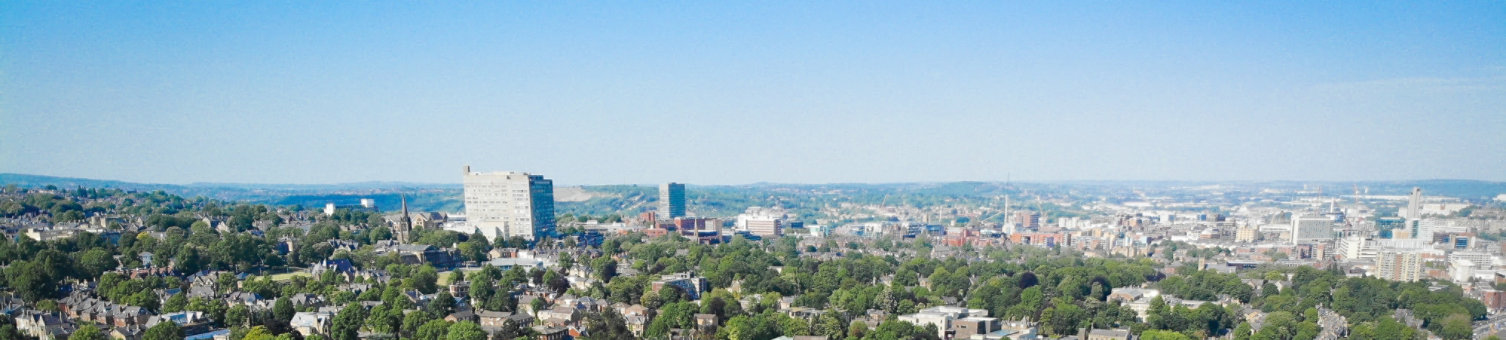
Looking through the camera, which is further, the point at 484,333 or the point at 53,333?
the point at 484,333

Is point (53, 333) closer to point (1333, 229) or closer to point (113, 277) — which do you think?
point (113, 277)

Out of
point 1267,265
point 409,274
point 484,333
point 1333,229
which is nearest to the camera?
point 484,333

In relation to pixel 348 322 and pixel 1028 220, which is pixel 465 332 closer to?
pixel 348 322

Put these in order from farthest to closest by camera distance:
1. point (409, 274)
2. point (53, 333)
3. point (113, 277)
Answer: point (409, 274) → point (113, 277) → point (53, 333)

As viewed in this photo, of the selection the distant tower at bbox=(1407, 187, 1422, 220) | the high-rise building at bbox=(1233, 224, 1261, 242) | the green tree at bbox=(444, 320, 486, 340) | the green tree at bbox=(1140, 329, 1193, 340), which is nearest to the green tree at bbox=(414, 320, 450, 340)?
the green tree at bbox=(444, 320, 486, 340)

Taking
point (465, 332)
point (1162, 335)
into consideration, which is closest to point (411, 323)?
point (465, 332)

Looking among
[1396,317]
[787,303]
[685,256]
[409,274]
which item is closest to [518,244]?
[685,256]
